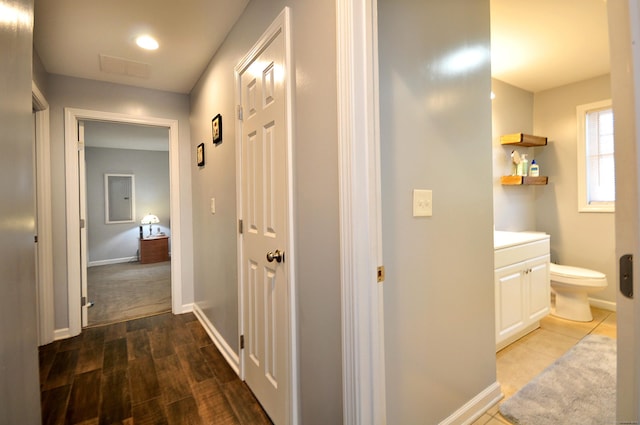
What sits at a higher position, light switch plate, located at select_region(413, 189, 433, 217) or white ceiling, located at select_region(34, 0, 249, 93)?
white ceiling, located at select_region(34, 0, 249, 93)

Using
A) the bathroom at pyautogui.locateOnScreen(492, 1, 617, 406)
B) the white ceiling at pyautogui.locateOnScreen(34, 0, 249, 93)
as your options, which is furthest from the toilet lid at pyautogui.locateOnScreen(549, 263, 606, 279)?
the white ceiling at pyautogui.locateOnScreen(34, 0, 249, 93)

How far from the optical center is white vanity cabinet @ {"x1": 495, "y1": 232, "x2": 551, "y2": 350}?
6.84ft

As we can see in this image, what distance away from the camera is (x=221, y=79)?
88.7 inches

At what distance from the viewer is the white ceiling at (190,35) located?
1.85 meters

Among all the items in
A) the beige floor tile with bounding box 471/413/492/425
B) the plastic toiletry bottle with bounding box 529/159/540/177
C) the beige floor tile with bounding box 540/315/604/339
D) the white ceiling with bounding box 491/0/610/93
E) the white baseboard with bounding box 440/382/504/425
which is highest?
the white ceiling with bounding box 491/0/610/93

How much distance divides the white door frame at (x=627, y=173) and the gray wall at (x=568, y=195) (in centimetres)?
350

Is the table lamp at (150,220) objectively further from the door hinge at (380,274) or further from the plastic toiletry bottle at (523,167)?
the plastic toiletry bottle at (523,167)

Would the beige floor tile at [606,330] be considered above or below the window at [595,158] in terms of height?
below

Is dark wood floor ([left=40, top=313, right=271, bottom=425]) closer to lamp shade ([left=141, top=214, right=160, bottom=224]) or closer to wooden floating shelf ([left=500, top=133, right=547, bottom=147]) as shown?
wooden floating shelf ([left=500, top=133, right=547, bottom=147])

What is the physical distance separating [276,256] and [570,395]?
1.98 metres

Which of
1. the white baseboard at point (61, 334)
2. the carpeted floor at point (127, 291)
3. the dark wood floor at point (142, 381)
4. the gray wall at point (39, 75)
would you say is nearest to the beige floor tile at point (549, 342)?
the dark wood floor at point (142, 381)

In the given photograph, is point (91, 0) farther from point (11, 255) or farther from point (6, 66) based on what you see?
point (11, 255)

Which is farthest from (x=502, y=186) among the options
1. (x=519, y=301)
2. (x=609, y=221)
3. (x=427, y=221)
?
(x=427, y=221)

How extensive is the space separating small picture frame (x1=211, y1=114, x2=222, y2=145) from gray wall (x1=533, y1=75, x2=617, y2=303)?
12.1ft
